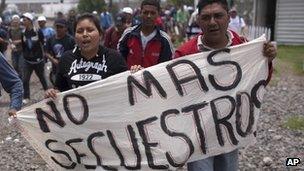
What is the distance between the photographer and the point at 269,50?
4.55 m

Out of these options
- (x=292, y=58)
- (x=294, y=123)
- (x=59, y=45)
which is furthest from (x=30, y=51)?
(x=292, y=58)

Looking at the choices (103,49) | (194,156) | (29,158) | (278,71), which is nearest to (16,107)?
(103,49)

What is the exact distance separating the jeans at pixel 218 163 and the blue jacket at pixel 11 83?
5.05 ft

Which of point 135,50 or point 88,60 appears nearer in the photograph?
point 88,60

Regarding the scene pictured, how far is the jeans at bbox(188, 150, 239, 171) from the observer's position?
4480 millimetres

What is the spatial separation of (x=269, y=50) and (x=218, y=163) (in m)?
0.98

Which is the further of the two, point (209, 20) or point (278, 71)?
point (278, 71)

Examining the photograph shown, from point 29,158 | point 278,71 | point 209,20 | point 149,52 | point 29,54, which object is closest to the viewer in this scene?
point 209,20

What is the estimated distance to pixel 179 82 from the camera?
4.56m

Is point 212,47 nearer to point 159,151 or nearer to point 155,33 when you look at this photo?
point 159,151

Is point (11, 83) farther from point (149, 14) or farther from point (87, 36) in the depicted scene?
point (149, 14)

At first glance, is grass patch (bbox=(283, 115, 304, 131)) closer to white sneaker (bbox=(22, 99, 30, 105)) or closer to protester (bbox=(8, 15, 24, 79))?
white sneaker (bbox=(22, 99, 30, 105))

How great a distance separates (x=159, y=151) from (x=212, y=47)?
0.91 m

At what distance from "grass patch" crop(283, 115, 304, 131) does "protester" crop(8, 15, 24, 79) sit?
620 cm
